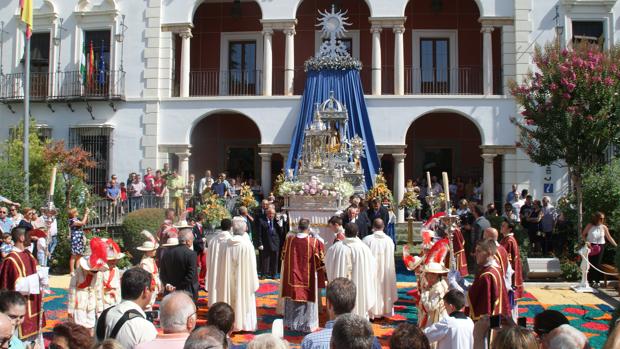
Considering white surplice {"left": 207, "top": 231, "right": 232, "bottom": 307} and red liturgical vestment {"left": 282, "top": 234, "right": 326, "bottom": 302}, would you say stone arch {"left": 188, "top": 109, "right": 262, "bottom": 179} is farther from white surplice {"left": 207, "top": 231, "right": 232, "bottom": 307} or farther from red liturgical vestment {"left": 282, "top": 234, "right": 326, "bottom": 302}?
red liturgical vestment {"left": 282, "top": 234, "right": 326, "bottom": 302}

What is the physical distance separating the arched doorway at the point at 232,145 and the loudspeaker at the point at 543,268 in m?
13.5

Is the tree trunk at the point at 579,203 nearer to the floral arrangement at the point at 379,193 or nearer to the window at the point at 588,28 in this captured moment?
the floral arrangement at the point at 379,193

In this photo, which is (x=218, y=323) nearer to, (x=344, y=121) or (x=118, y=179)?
(x=344, y=121)

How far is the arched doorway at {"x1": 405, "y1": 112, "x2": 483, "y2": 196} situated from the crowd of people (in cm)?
1105

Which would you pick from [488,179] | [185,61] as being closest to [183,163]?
[185,61]

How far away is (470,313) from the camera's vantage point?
6062 mm

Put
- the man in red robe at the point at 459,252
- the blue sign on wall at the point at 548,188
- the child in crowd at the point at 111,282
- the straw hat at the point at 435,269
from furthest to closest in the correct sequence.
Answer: the blue sign on wall at the point at 548,188 < the man in red robe at the point at 459,252 < the child in crowd at the point at 111,282 < the straw hat at the point at 435,269

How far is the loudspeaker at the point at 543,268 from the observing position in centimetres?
1249

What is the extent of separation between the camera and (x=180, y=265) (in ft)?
25.1

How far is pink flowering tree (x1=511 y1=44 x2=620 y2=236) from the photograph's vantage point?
523 inches

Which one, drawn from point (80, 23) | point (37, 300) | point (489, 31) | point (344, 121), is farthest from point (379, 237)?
point (80, 23)

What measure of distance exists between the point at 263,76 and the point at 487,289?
52.9 ft

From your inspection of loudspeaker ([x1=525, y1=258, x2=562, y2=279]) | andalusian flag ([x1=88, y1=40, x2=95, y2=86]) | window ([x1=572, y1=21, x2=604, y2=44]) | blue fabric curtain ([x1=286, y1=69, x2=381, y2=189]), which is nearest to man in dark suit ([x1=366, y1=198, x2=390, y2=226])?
loudspeaker ([x1=525, y1=258, x2=562, y2=279])

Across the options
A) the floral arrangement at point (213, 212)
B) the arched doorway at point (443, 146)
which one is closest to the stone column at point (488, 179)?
the arched doorway at point (443, 146)
